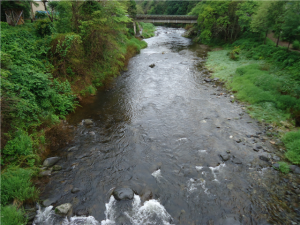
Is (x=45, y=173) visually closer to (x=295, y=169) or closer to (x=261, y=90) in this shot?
(x=295, y=169)

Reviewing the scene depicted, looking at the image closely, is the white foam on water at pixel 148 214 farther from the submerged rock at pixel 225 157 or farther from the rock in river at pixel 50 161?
the rock in river at pixel 50 161

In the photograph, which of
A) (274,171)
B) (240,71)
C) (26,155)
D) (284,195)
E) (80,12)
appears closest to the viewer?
(284,195)

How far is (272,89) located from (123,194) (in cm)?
1667

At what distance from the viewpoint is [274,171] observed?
9.48 metres

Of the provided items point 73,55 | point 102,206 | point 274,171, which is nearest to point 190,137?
point 274,171

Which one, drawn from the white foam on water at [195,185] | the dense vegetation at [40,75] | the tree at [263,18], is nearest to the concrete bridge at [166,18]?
the tree at [263,18]

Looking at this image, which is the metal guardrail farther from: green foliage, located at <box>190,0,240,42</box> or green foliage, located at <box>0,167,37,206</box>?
green foliage, located at <box>0,167,37,206</box>

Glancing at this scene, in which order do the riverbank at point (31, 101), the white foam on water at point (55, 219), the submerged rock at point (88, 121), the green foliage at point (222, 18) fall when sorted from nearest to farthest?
the white foam on water at point (55, 219), the riverbank at point (31, 101), the submerged rock at point (88, 121), the green foliage at point (222, 18)

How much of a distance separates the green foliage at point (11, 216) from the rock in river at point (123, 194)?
358 centimetres

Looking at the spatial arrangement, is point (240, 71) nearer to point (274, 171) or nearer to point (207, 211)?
point (274, 171)

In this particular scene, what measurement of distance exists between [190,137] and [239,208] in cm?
531

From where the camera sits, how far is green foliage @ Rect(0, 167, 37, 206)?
7070 mm

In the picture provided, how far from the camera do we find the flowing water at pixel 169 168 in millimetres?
7473

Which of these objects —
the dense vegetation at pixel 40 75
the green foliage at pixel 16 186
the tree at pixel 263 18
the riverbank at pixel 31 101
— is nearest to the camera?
the green foliage at pixel 16 186
